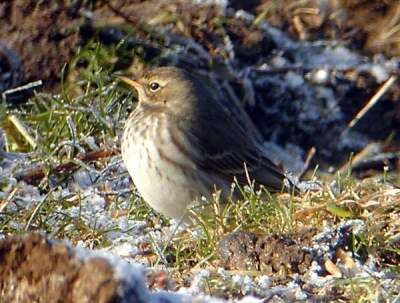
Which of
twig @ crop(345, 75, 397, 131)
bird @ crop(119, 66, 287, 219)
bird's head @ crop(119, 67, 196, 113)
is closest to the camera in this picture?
bird @ crop(119, 66, 287, 219)

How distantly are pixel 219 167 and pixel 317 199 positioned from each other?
3.20 ft

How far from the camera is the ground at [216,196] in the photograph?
14.8 ft

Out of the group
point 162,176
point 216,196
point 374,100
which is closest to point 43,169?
point 162,176

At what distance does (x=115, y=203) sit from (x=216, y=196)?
0.78 metres

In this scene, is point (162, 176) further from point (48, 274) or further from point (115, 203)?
point (48, 274)

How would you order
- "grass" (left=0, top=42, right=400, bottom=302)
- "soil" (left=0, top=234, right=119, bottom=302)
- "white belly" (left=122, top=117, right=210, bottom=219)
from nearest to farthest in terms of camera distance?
"soil" (left=0, top=234, right=119, bottom=302), "grass" (left=0, top=42, right=400, bottom=302), "white belly" (left=122, top=117, right=210, bottom=219)

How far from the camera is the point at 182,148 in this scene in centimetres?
619

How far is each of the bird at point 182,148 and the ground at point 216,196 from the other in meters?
0.20

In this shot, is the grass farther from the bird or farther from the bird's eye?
the bird's eye

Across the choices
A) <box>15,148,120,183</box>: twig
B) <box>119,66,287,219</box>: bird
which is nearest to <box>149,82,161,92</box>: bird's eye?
<box>119,66,287,219</box>: bird

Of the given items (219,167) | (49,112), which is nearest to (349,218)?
(219,167)

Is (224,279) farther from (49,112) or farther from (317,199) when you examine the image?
(49,112)

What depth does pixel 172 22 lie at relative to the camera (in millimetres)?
8125

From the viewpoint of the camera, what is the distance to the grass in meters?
5.02
